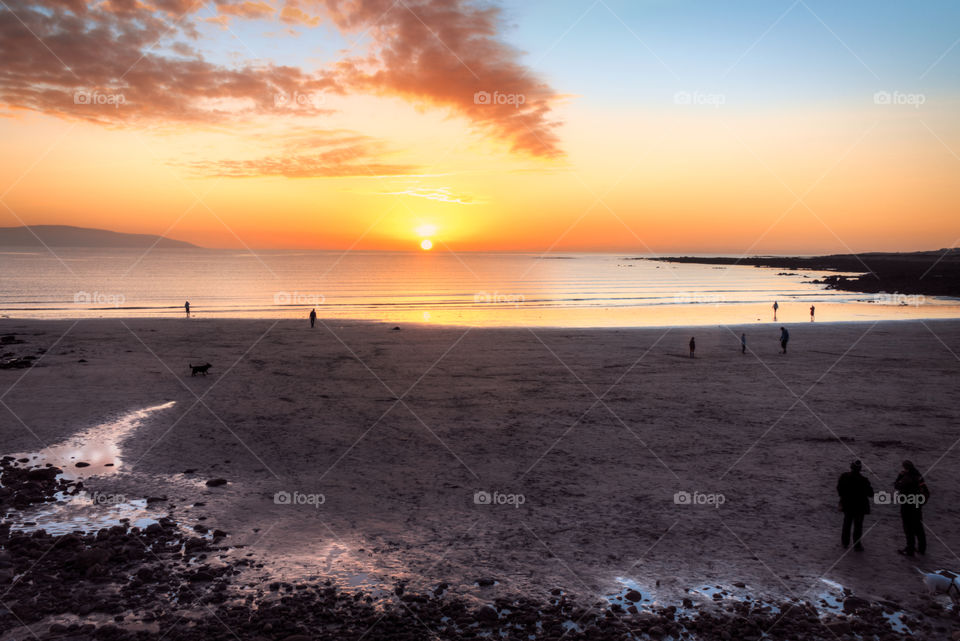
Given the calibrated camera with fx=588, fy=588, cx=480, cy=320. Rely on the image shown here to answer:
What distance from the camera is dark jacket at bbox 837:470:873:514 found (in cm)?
1014

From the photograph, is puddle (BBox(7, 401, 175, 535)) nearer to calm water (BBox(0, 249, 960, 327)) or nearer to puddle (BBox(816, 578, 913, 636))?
puddle (BBox(816, 578, 913, 636))

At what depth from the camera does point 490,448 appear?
52.6ft

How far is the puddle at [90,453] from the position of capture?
13.8m

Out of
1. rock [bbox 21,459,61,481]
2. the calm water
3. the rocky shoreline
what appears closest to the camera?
the rocky shoreline

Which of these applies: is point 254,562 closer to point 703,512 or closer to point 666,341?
point 703,512

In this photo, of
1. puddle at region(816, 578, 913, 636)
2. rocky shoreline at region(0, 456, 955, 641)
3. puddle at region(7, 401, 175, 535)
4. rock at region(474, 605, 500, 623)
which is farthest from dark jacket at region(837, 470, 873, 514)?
puddle at region(7, 401, 175, 535)

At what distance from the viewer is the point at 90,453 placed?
49.3 ft

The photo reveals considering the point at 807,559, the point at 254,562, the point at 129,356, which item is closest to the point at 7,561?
the point at 254,562

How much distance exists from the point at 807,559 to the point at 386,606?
6.99 metres

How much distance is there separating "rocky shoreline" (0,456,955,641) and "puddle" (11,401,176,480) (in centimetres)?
442

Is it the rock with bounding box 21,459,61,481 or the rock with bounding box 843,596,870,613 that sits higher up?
the rock with bounding box 21,459,61,481

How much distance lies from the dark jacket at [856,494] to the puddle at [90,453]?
1528cm

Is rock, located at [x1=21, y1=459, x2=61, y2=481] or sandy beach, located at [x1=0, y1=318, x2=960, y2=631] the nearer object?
sandy beach, located at [x1=0, y1=318, x2=960, y2=631]

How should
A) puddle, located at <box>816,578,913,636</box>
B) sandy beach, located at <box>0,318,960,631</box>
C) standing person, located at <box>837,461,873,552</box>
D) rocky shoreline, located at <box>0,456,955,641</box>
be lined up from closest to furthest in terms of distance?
rocky shoreline, located at <box>0,456,955,641</box> → puddle, located at <box>816,578,913,636</box> → sandy beach, located at <box>0,318,960,631</box> → standing person, located at <box>837,461,873,552</box>
